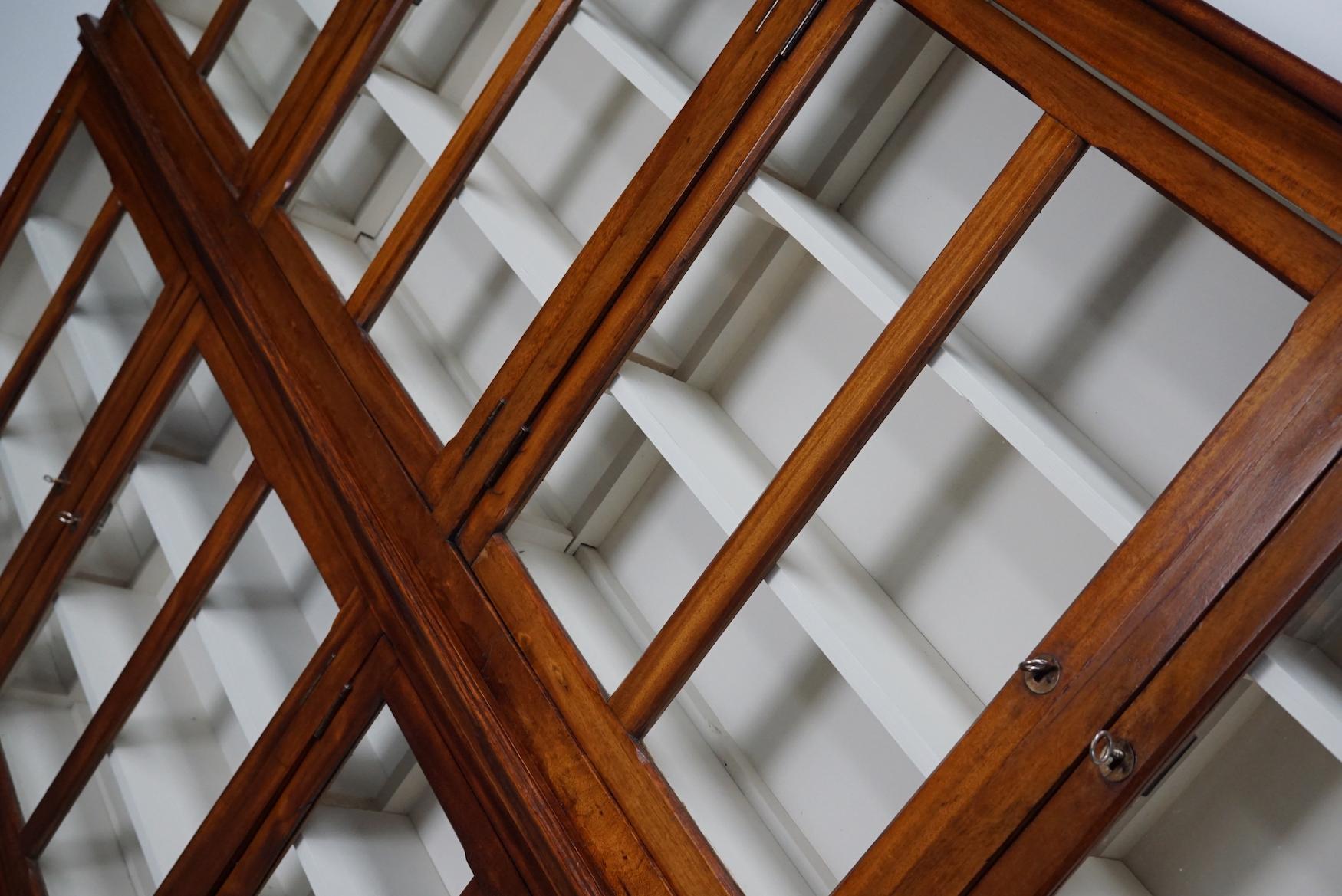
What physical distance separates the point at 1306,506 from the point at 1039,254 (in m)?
0.33

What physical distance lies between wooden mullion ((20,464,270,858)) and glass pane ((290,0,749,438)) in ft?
0.76

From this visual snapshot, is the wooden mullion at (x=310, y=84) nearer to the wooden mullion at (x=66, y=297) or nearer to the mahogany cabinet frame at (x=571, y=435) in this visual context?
the mahogany cabinet frame at (x=571, y=435)

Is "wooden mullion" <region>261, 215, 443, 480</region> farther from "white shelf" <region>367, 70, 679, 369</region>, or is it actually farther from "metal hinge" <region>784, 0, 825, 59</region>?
"metal hinge" <region>784, 0, 825, 59</region>

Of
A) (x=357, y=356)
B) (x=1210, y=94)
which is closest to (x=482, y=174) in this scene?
(x=357, y=356)

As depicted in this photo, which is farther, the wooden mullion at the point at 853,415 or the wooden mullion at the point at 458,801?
the wooden mullion at the point at 458,801

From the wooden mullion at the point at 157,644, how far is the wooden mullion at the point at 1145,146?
0.78 m

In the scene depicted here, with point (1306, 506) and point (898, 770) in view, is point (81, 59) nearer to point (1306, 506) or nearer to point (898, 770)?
point (898, 770)

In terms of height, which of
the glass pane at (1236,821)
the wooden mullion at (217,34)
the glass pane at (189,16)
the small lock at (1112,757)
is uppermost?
the glass pane at (189,16)

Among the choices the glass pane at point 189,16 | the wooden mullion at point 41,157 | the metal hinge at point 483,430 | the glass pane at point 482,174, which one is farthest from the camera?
the wooden mullion at point 41,157

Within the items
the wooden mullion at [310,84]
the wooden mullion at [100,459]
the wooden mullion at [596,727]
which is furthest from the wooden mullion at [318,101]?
the wooden mullion at [596,727]

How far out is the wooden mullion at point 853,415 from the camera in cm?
67

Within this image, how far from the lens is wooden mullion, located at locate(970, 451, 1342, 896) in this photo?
53 centimetres

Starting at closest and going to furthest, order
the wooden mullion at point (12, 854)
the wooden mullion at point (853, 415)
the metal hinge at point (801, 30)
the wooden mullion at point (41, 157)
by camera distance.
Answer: the wooden mullion at point (853, 415) < the metal hinge at point (801, 30) < the wooden mullion at point (12, 854) < the wooden mullion at point (41, 157)

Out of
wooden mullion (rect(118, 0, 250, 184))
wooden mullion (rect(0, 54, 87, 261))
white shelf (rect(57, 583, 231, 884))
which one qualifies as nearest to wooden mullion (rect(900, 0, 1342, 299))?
wooden mullion (rect(118, 0, 250, 184))
